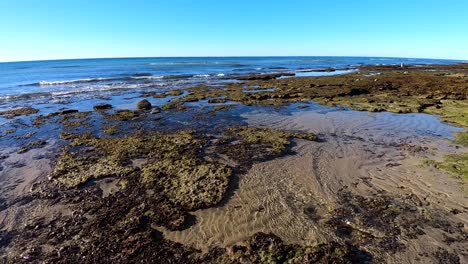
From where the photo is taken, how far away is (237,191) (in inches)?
334

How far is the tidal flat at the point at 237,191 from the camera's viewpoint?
607 centimetres

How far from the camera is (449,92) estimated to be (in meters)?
23.1

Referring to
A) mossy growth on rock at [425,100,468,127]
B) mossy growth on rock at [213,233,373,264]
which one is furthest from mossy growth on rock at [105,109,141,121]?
mossy growth on rock at [425,100,468,127]

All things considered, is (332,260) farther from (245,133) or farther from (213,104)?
(213,104)

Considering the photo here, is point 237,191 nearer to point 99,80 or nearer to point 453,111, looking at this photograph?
point 453,111

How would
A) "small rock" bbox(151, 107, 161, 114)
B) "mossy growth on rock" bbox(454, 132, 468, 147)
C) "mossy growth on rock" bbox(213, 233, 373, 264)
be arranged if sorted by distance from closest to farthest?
"mossy growth on rock" bbox(213, 233, 373, 264) < "mossy growth on rock" bbox(454, 132, 468, 147) < "small rock" bbox(151, 107, 161, 114)

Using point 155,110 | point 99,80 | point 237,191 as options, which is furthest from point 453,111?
point 99,80

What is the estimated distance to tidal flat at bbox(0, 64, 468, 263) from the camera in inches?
239

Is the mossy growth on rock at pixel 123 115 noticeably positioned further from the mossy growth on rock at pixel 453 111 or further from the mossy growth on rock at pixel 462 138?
the mossy growth on rock at pixel 453 111

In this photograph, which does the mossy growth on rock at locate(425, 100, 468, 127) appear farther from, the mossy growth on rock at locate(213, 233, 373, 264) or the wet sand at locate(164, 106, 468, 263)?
the mossy growth on rock at locate(213, 233, 373, 264)

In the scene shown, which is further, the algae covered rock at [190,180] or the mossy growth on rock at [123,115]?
the mossy growth on rock at [123,115]

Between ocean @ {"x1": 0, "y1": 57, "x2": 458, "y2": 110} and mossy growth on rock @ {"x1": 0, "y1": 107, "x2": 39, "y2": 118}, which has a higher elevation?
ocean @ {"x1": 0, "y1": 57, "x2": 458, "y2": 110}

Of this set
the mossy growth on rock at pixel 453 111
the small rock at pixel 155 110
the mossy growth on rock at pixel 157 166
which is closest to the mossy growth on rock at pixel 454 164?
the mossy growth on rock at pixel 453 111

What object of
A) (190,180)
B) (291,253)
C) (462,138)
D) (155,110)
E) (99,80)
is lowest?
(291,253)
